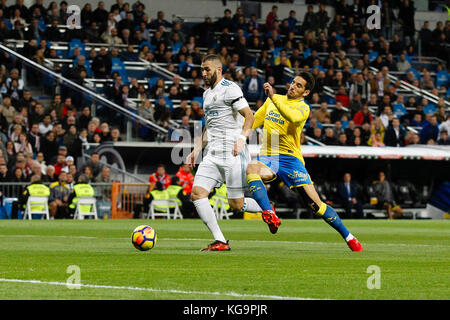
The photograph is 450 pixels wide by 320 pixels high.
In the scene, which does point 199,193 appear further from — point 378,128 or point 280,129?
point 378,128

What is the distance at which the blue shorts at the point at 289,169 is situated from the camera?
40.7 feet

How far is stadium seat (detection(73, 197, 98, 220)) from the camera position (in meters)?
25.4

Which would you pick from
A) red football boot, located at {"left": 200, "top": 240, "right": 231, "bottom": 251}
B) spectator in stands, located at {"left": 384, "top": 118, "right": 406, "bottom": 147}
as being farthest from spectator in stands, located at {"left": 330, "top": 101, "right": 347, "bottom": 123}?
red football boot, located at {"left": 200, "top": 240, "right": 231, "bottom": 251}

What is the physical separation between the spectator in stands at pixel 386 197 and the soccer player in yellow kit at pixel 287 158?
17304 millimetres

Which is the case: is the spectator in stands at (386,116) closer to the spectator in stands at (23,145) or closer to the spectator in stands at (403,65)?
the spectator in stands at (403,65)

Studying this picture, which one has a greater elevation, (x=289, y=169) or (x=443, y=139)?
(x=289, y=169)

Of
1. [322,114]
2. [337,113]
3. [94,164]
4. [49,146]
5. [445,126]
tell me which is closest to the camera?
[49,146]

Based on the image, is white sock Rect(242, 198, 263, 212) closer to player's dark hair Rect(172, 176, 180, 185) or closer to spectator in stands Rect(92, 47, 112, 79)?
player's dark hair Rect(172, 176, 180, 185)

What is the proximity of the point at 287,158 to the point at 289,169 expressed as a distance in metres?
0.19

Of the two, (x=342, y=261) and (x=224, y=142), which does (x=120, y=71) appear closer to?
(x=224, y=142)

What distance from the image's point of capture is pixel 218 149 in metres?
12.0

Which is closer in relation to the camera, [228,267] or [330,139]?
[228,267]

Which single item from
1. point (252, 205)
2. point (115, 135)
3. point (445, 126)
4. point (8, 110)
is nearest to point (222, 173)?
point (252, 205)

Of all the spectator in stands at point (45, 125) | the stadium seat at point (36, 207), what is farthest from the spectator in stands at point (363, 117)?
the stadium seat at point (36, 207)
